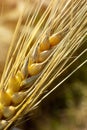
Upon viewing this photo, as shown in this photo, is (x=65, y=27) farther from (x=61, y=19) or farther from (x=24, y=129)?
(x=24, y=129)

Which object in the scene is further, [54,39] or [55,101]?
[55,101]

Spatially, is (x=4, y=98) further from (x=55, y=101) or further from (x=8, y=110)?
(x=55, y=101)

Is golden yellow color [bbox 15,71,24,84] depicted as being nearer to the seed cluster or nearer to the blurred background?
the seed cluster

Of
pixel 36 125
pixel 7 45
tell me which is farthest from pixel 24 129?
pixel 7 45

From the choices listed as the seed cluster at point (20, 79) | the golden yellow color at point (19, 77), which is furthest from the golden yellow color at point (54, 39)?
the golden yellow color at point (19, 77)

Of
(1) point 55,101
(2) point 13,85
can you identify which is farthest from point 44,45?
(1) point 55,101

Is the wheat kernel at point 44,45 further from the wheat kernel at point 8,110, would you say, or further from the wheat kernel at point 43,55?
the wheat kernel at point 8,110
